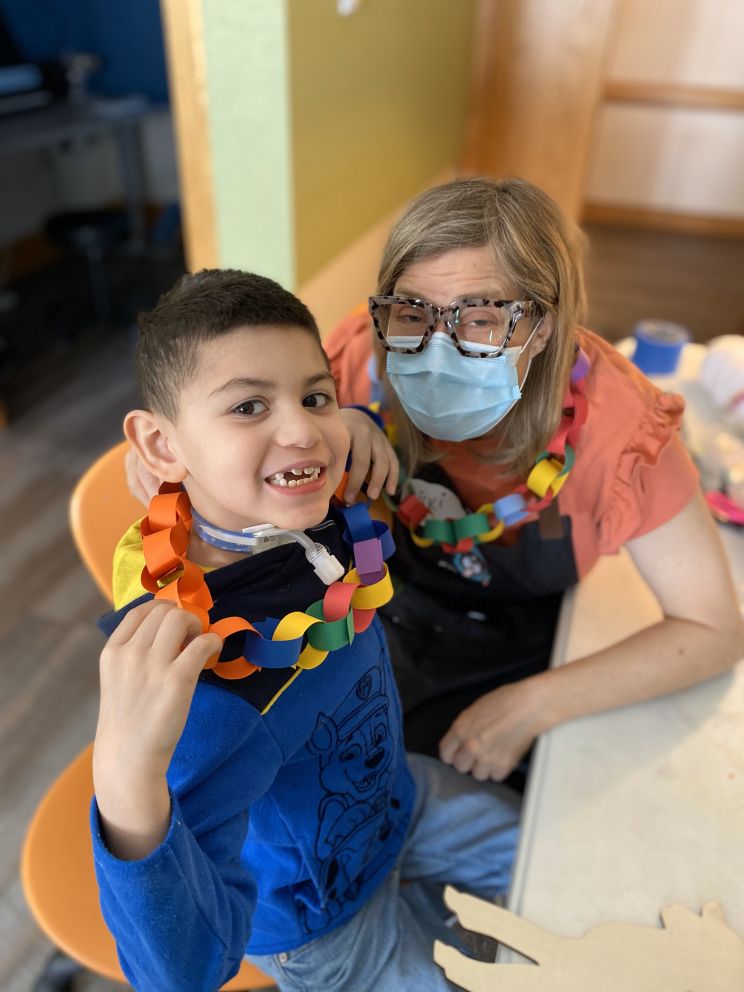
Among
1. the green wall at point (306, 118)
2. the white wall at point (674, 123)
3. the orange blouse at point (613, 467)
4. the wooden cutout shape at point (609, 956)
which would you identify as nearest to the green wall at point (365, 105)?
the green wall at point (306, 118)

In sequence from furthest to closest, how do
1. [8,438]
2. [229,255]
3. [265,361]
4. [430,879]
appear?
1. [8,438]
2. [229,255]
3. [430,879]
4. [265,361]

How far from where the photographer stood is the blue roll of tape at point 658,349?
5.96 feet

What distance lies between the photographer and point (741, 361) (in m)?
1.66

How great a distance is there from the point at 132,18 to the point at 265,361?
16.0 ft

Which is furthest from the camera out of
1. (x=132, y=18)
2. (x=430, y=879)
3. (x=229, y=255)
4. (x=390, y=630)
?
(x=132, y=18)

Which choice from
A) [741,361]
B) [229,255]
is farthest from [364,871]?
[229,255]

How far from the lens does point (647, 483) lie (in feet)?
3.48

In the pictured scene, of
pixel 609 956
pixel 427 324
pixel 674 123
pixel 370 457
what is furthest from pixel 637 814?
pixel 674 123

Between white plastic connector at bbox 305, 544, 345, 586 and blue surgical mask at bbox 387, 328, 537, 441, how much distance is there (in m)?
0.34

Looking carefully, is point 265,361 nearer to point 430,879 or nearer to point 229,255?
point 430,879

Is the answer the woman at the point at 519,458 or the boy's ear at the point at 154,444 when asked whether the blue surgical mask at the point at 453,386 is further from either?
the boy's ear at the point at 154,444

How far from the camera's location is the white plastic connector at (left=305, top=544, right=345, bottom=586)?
0.79m

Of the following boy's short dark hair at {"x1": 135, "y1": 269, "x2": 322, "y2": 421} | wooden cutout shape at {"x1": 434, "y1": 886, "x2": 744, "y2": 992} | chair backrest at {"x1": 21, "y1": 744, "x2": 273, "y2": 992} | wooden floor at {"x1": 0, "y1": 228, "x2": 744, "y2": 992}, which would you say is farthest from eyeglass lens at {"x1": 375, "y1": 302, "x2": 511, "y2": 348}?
wooden floor at {"x1": 0, "y1": 228, "x2": 744, "y2": 992}

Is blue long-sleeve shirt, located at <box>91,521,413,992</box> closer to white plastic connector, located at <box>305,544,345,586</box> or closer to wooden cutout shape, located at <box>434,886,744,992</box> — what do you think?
white plastic connector, located at <box>305,544,345,586</box>
